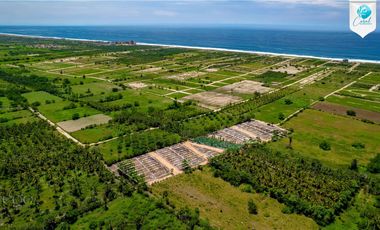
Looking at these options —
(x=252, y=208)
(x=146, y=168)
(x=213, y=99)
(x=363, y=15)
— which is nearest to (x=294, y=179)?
(x=252, y=208)

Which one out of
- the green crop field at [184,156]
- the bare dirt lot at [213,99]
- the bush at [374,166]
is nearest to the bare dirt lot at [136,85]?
the green crop field at [184,156]

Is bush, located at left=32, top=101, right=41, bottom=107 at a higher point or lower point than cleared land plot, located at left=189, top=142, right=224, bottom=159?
higher

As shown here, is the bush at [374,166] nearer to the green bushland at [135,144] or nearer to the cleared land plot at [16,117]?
the green bushland at [135,144]

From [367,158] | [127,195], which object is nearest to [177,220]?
[127,195]

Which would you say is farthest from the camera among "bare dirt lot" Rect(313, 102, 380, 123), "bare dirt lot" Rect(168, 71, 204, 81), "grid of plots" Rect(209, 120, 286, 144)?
"bare dirt lot" Rect(168, 71, 204, 81)

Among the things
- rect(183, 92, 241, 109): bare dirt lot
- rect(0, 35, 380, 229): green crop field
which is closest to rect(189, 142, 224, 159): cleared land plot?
rect(0, 35, 380, 229): green crop field

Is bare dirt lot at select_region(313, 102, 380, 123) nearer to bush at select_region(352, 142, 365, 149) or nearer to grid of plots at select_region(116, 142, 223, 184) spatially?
bush at select_region(352, 142, 365, 149)
